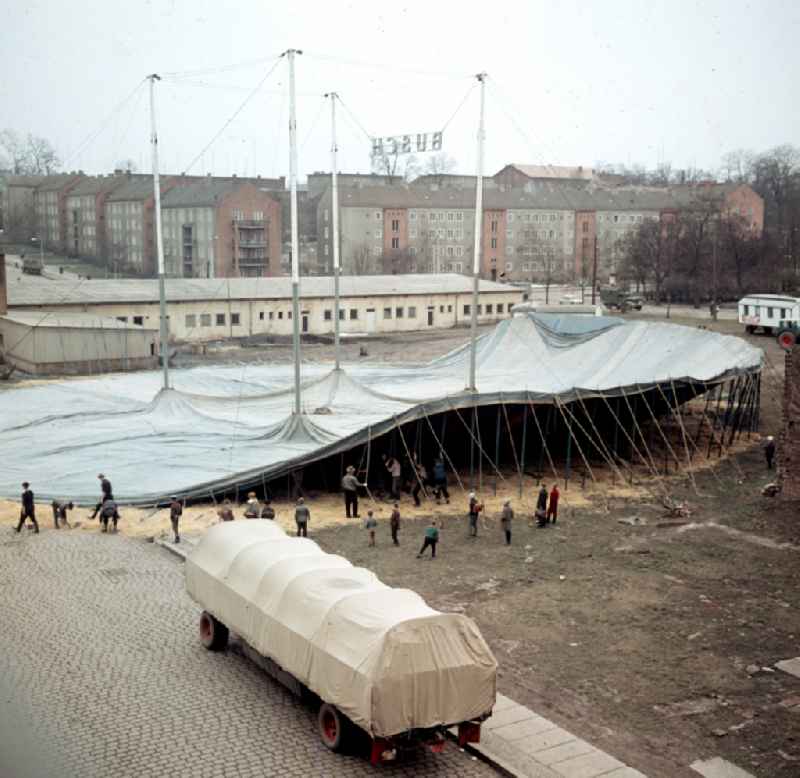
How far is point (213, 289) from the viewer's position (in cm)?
6238

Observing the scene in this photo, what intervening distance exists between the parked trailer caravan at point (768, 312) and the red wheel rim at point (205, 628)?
5063 cm

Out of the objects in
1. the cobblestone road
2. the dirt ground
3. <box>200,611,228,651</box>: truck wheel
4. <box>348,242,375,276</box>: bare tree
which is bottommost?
the dirt ground

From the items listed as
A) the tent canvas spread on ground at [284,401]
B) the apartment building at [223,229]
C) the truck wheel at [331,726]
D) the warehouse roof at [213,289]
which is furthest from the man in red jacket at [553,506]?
the apartment building at [223,229]

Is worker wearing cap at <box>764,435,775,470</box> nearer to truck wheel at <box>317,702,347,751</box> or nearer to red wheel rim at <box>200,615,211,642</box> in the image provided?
red wheel rim at <box>200,615,211,642</box>

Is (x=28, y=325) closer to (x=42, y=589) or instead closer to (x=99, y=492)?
→ (x=99, y=492)

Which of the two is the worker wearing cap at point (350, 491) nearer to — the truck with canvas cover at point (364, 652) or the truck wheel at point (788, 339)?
the truck with canvas cover at point (364, 652)

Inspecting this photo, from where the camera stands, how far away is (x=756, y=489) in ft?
94.5

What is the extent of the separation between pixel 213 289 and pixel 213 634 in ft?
158

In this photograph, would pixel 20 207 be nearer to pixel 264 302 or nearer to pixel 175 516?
pixel 264 302

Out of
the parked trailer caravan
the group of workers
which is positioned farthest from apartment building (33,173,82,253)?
the group of workers

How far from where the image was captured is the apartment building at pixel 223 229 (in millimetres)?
90438

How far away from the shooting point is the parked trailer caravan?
60375mm

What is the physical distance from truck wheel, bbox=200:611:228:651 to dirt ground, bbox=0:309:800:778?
15.3 ft

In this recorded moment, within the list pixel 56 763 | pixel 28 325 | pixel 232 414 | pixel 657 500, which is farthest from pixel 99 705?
pixel 28 325
